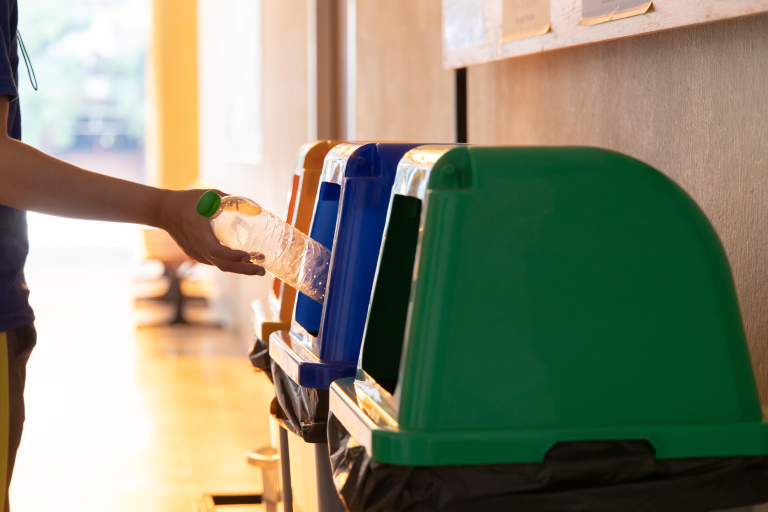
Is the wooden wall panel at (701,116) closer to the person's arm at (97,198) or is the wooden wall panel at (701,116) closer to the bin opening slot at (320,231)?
the bin opening slot at (320,231)

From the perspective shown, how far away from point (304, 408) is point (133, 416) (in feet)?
10.2

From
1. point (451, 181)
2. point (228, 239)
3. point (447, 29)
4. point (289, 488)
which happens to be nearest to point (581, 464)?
point (451, 181)

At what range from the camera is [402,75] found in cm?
273

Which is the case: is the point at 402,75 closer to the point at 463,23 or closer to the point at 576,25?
the point at 463,23

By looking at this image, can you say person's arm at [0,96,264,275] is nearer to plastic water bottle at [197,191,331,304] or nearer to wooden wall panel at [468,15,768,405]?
plastic water bottle at [197,191,331,304]

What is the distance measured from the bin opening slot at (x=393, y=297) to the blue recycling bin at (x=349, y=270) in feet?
0.17

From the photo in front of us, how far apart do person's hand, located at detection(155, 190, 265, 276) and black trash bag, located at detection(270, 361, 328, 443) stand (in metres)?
0.21

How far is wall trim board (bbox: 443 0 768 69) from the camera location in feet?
3.83

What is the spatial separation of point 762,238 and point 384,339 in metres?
0.58

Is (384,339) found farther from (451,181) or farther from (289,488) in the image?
(289,488)

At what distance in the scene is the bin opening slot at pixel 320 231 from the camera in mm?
1466

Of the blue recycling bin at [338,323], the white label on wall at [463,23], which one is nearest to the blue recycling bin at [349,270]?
the blue recycling bin at [338,323]

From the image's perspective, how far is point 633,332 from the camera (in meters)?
0.94

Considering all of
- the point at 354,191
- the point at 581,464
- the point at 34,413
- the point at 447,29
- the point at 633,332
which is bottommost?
the point at 34,413
